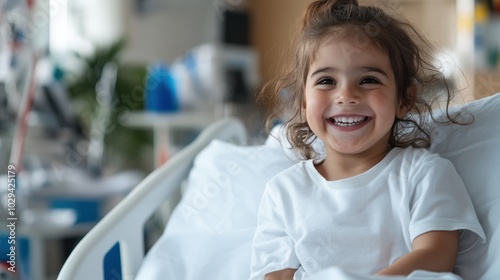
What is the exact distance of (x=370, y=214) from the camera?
39.4 inches

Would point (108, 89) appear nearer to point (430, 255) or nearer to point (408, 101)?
point (408, 101)

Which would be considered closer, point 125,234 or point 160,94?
point 125,234

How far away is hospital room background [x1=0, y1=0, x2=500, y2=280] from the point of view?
106 inches

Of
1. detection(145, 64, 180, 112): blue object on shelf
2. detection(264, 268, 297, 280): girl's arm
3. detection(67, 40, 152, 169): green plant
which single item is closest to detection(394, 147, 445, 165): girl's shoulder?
detection(264, 268, 297, 280): girl's arm

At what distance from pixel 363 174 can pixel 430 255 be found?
0.16m

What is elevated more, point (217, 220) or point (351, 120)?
point (351, 120)

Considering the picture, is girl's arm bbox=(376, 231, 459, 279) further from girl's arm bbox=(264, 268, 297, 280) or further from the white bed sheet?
girl's arm bbox=(264, 268, 297, 280)

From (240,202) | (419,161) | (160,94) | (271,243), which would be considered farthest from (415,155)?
(160,94)

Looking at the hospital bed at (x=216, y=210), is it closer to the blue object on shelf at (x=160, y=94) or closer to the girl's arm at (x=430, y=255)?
the girl's arm at (x=430, y=255)

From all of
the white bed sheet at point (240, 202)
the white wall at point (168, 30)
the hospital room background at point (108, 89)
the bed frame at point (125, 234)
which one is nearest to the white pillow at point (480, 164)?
the white bed sheet at point (240, 202)

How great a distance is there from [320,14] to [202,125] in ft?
7.52

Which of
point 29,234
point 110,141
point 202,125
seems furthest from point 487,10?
point 29,234

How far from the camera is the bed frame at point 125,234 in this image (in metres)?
1.16

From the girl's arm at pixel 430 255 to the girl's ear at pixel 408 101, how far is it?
0.70 feet
